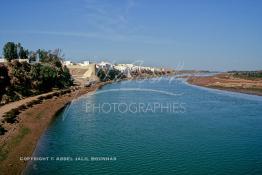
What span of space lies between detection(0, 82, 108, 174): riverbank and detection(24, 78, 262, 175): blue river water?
0.75m

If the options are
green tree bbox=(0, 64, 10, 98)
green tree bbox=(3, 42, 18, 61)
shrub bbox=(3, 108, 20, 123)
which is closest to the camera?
shrub bbox=(3, 108, 20, 123)

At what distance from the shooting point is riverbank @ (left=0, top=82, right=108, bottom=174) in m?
22.2

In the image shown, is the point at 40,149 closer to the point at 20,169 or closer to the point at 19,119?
the point at 20,169

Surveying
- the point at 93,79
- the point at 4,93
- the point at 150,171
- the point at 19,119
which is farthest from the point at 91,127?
the point at 93,79

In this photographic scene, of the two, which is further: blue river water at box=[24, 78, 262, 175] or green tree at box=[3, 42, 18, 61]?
green tree at box=[3, 42, 18, 61]

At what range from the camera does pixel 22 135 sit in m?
30.0

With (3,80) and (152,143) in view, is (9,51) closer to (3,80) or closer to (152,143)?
(3,80)

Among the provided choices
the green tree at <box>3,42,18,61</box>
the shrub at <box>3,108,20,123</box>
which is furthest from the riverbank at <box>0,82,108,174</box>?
the green tree at <box>3,42,18,61</box>

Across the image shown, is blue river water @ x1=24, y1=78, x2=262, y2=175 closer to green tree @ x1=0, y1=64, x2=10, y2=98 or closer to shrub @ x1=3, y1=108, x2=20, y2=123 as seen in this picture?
shrub @ x1=3, y1=108, x2=20, y2=123

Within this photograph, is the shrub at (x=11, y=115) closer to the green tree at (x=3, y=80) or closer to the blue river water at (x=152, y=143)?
the blue river water at (x=152, y=143)

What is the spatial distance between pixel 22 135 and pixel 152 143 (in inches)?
433

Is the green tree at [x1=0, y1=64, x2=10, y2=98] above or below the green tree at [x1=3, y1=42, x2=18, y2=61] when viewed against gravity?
below

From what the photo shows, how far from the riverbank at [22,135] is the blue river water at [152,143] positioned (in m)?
0.75

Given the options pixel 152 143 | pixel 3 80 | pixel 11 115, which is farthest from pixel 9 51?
pixel 152 143
